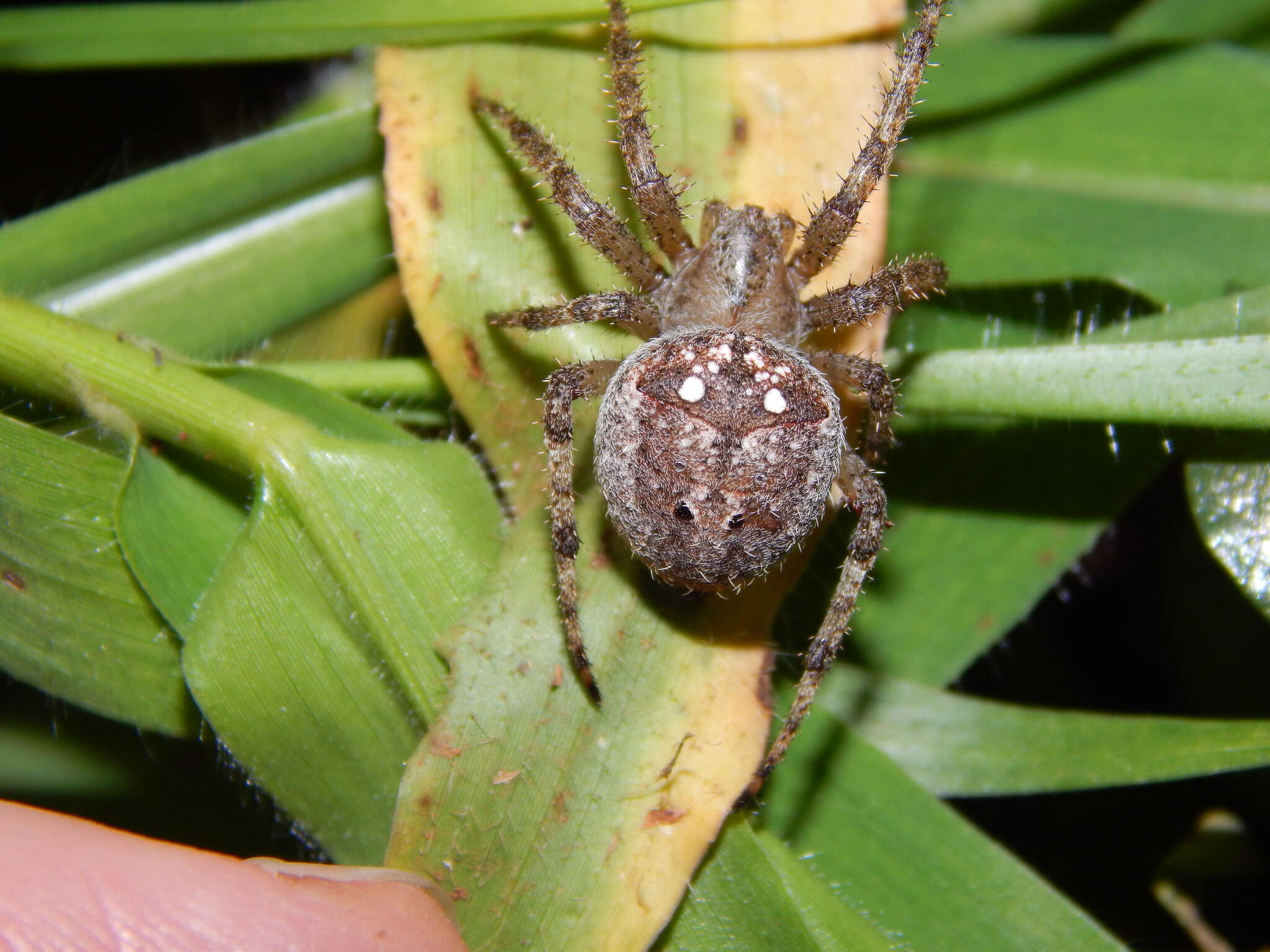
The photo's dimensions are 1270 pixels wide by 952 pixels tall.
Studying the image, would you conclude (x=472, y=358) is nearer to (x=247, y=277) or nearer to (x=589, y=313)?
(x=589, y=313)

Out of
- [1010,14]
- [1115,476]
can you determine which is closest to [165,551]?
[1115,476]

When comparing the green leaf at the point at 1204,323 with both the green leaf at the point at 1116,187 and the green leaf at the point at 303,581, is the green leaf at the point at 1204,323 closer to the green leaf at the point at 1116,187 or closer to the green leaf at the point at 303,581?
the green leaf at the point at 1116,187

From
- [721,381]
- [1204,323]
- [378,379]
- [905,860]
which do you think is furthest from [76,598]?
[1204,323]

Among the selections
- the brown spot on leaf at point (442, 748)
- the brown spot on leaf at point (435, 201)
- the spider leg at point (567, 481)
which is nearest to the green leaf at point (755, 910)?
the spider leg at point (567, 481)

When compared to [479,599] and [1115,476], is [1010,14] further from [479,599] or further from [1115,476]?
[479,599]

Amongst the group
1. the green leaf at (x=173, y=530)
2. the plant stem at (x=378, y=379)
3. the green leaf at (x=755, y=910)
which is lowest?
the green leaf at (x=755, y=910)

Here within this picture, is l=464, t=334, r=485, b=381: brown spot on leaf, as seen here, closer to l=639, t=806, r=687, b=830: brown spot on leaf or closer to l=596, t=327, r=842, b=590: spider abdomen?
l=596, t=327, r=842, b=590: spider abdomen
